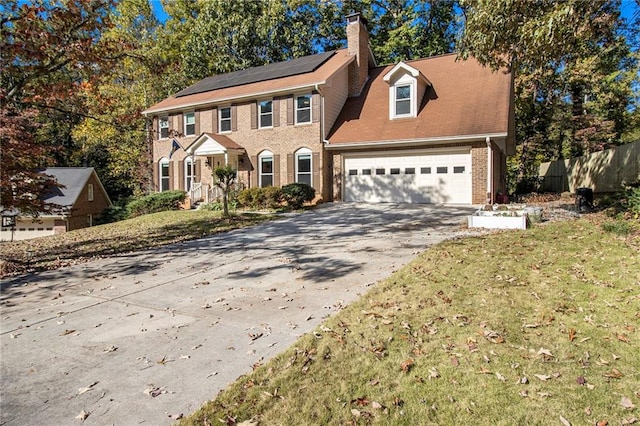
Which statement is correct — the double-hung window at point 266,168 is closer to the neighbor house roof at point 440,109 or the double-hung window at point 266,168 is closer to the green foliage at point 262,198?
the green foliage at point 262,198

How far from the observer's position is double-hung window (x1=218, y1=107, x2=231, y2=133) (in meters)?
21.6

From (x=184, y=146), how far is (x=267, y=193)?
8.12 meters

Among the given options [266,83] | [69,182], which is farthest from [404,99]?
[69,182]

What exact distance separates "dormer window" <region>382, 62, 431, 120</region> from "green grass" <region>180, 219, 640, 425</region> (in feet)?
43.3

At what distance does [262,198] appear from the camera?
17.5 meters

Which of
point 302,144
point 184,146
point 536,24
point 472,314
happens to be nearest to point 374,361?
point 472,314

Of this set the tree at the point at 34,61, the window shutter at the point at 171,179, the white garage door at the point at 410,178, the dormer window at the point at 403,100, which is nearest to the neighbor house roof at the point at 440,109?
the dormer window at the point at 403,100

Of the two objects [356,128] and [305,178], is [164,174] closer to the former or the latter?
[305,178]

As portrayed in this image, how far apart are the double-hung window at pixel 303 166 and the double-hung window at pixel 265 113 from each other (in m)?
2.40

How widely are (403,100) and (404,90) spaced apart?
460 mm

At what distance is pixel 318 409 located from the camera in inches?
119

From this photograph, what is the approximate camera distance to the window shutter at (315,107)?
61.4 ft

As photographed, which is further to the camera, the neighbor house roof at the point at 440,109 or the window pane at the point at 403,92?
the window pane at the point at 403,92

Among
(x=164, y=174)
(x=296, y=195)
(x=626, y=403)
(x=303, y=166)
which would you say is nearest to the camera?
(x=626, y=403)
